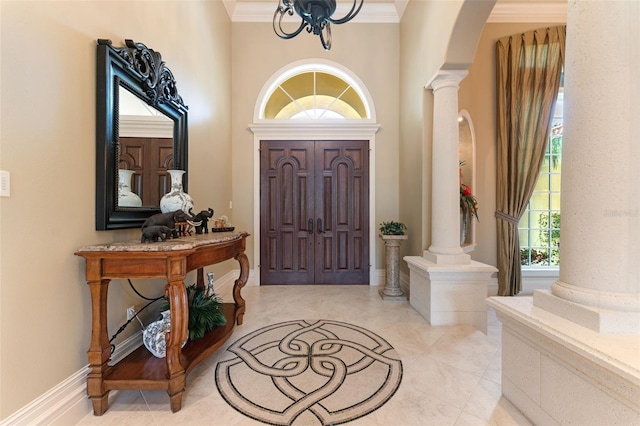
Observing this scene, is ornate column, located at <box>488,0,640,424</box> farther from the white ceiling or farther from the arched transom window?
the white ceiling

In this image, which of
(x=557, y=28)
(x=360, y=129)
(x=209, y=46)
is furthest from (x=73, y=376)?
(x=557, y=28)

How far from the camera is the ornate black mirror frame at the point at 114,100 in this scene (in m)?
1.67

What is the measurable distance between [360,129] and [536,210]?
9.85 feet

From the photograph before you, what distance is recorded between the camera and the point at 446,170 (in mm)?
2875

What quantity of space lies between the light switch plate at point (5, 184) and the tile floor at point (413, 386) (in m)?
1.31

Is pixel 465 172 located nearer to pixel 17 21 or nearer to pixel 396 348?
pixel 396 348

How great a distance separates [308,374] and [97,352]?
131cm

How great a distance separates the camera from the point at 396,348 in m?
2.27

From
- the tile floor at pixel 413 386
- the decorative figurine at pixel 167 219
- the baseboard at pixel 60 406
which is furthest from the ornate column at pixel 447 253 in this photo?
the baseboard at pixel 60 406

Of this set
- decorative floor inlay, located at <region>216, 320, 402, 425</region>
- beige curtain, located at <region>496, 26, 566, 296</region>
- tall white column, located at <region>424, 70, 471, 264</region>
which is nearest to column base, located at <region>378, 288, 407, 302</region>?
tall white column, located at <region>424, 70, 471, 264</region>

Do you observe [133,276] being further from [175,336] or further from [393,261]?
[393,261]

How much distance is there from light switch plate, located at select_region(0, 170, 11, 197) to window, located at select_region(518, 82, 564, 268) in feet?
17.3

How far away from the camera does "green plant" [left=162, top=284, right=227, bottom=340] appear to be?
6.70 ft

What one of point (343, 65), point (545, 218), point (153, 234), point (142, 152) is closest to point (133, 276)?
point (153, 234)
